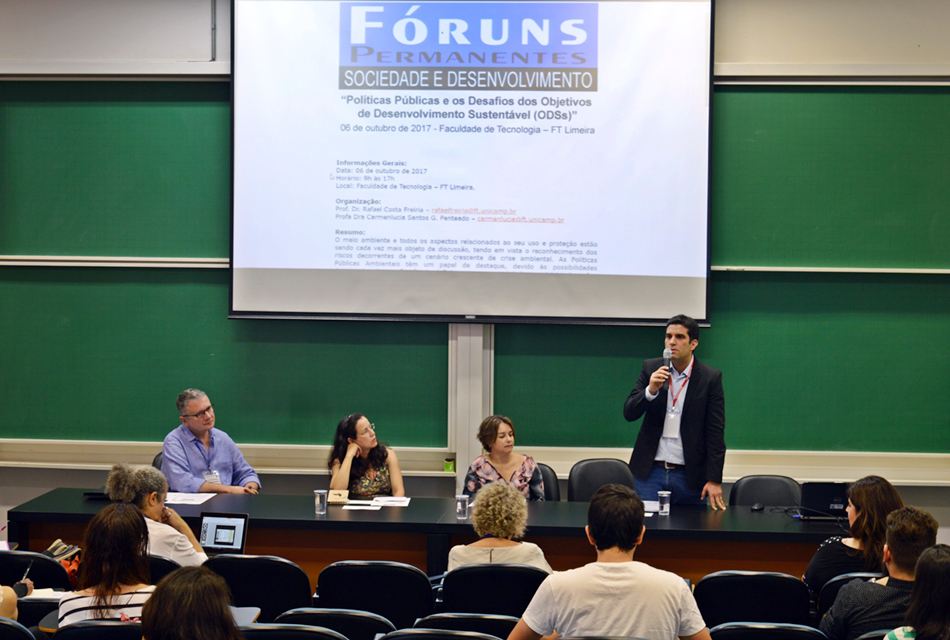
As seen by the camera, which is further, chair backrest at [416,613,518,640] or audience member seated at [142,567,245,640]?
chair backrest at [416,613,518,640]

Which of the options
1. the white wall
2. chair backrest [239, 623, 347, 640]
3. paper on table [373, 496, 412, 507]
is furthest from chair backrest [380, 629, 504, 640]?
the white wall

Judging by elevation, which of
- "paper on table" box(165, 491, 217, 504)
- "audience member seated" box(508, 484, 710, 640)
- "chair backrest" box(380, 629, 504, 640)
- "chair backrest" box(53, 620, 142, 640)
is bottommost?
"paper on table" box(165, 491, 217, 504)

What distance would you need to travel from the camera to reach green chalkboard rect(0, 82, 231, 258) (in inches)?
206

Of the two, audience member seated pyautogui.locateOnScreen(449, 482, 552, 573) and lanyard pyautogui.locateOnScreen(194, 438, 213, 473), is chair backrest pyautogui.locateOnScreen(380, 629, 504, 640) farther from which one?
lanyard pyautogui.locateOnScreen(194, 438, 213, 473)

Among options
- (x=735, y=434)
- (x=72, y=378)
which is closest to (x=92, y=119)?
(x=72, y=378)

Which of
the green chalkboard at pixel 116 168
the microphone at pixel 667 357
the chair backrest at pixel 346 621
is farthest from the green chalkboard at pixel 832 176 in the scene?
the chair backrest at pixel 346 621

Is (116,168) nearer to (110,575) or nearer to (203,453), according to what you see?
(203,453)

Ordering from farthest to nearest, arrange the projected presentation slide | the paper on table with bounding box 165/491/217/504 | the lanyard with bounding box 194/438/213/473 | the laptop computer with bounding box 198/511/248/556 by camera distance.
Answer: the projected presentation slide → the lanyard with bounding box 194/438/213/473 → the paper on table with bounding box 165/491/217/504 → the laptop computer with bounding box 198/511/248/556

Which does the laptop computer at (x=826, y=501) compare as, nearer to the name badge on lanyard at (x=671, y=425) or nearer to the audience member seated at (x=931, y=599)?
the name badge on lanyard at (x=671, y=425)

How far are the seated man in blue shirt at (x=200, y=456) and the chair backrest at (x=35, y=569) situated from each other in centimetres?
119

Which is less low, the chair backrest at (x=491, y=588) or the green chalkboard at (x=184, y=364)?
the green chalkboard at (x=184, y=364)

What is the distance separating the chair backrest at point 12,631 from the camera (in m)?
2.13

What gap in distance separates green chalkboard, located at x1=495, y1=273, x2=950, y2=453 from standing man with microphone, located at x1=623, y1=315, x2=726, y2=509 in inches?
32.6

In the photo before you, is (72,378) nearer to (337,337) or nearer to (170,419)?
(170,419)
